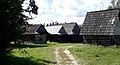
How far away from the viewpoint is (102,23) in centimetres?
4512

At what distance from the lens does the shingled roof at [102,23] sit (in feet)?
142

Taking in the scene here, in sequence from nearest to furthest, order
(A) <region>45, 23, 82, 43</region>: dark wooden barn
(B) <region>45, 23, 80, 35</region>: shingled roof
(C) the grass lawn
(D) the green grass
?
(C) the grass lawn
(D) the green grass
(A) <region>45, 23, 82, 43</region>: dark wooden barn
(B) <region>45, 23, 80, 35</region>: shingled roof

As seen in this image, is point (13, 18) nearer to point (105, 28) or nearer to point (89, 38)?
point (105, 28)

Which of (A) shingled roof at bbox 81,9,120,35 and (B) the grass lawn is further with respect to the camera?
(A) shingled roof at bbox 81,9,120,35

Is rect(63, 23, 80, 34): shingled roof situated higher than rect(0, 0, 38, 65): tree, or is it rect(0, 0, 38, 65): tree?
rect(0, 0, 38, 65): tree

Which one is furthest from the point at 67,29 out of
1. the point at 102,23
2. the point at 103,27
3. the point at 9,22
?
the point at 9,22

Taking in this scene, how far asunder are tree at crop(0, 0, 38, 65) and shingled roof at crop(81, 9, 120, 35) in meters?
33.2

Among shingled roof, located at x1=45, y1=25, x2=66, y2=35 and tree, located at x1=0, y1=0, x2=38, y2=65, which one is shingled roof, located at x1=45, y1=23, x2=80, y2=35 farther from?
tree, located at x1=0, y1=0, x2=38, y2=65

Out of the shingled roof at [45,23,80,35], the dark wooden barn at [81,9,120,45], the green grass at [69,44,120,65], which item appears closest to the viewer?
the green grass at [69,44,120,65]

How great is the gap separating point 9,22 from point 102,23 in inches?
1422

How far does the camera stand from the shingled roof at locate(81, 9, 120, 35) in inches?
1706

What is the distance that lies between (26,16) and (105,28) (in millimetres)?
34086


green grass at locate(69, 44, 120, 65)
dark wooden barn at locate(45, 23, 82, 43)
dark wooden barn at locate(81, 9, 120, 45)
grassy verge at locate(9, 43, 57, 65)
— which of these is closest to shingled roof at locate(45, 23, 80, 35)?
dark wooden barn at locate(45, 23, 82, 43)

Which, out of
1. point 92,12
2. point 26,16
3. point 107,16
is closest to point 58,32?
point 92,12
